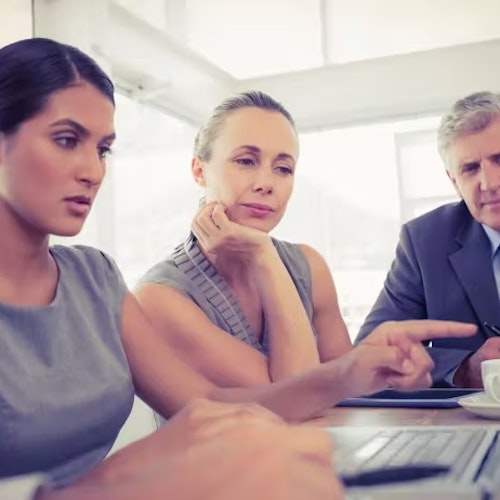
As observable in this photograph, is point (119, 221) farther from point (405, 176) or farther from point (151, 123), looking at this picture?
point (405, 176)

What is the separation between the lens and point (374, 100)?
3.42 metres

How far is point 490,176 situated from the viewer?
174 centimetres

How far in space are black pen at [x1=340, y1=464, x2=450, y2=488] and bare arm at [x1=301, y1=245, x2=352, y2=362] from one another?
43.1 inches

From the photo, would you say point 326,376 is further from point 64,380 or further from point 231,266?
point 231,266

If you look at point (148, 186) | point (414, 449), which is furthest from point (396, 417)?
point (148, 186)

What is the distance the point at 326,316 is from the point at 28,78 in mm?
947

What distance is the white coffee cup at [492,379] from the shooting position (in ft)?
3.28

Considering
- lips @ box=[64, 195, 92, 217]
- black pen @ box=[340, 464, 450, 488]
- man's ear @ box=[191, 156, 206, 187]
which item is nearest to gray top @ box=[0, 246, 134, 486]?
lips @ box=[64, 195, 92, 217]

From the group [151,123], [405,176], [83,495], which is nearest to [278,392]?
[83,495]

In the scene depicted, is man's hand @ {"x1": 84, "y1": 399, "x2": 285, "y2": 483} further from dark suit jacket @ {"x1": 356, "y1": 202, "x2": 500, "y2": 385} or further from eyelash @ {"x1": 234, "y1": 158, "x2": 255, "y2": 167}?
dark suit jacket @ {"x1": 356, "y1": 202, "x2": 500, "y2": 385}

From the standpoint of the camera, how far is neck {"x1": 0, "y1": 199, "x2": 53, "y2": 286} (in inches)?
40.1

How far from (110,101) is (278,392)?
509 mm

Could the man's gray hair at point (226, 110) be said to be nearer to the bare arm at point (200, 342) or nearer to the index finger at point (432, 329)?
the bare arm at point (200, 342)

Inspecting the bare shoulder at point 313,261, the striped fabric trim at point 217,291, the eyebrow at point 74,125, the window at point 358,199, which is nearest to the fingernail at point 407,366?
the striped fabric trim at point 217,291
